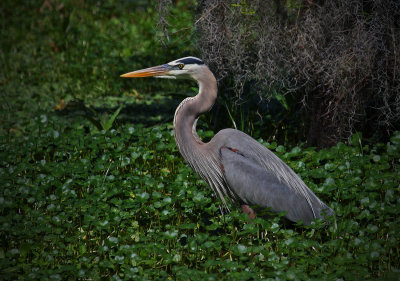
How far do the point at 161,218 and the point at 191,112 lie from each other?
0.94 m

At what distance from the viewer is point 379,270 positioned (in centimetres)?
364

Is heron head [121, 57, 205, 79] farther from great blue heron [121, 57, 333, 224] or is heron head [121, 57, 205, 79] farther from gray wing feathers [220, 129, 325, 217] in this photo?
gray wing feathers [220, 129, 325, 217]

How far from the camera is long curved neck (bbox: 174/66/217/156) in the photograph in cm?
468

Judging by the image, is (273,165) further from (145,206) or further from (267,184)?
(145,206)

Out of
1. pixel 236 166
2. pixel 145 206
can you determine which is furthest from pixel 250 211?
pixel 145 206

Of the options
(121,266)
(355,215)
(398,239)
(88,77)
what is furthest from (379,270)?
(88,77)

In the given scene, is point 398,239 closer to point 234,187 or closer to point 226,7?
point 234,187

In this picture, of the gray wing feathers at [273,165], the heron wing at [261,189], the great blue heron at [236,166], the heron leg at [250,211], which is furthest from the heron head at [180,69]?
the heron leg at [250,211]

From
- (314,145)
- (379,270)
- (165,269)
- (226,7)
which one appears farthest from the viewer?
(314,145)

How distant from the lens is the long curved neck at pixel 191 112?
4.68m

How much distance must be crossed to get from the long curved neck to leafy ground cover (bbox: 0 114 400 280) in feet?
1.41

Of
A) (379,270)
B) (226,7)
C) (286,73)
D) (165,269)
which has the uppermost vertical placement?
(226,7)

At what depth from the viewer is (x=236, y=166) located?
4449 mm

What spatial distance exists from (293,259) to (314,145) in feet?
7.04
